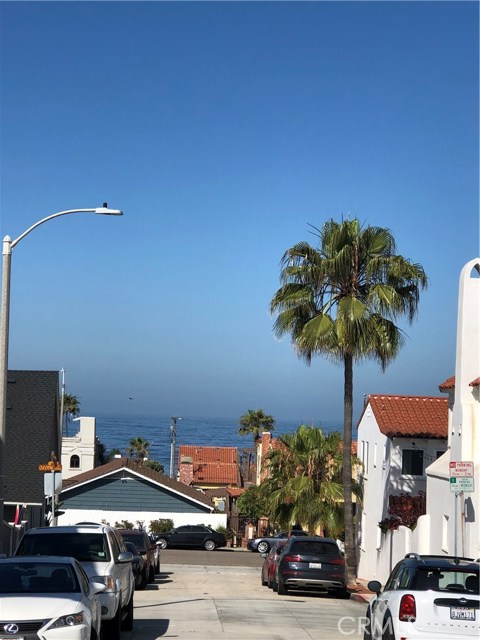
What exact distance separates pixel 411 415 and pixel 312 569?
14.4m

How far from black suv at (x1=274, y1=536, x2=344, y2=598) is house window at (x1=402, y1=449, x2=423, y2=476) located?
1160 centimetres

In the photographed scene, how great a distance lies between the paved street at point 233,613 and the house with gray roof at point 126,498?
27429mm

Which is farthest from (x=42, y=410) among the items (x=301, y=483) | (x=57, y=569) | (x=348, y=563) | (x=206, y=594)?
(x=57, y=569)

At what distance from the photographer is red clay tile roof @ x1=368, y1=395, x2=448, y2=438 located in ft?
120

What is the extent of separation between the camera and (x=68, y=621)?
11.0m

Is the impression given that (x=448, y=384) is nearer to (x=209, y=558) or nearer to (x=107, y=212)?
(x=107, y=212)

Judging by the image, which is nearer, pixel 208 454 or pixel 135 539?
pixel 135 539

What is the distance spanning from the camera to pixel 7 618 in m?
10.8

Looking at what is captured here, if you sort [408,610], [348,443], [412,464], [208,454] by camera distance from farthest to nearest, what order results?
1. [208,454]
2. [412,464]
3. [348,443]
4. [408,610]

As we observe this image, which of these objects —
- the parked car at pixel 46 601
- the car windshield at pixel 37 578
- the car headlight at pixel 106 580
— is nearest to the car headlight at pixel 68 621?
the parked car at pixel 46 601

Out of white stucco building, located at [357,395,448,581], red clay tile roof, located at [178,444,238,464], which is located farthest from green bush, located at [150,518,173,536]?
red clay tile roof, located at [178,444,238,464]

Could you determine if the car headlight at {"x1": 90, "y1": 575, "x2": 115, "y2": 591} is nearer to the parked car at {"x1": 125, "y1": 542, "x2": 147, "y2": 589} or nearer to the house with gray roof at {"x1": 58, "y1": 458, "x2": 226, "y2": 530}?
the parked car at {"x1": 125, "y1": 542, "x2": 147, "y2": 589}

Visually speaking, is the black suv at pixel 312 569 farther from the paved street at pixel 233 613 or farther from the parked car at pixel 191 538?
the parked car at pixel 191 538

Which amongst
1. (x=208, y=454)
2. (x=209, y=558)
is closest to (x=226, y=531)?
(x=209, y=558)
